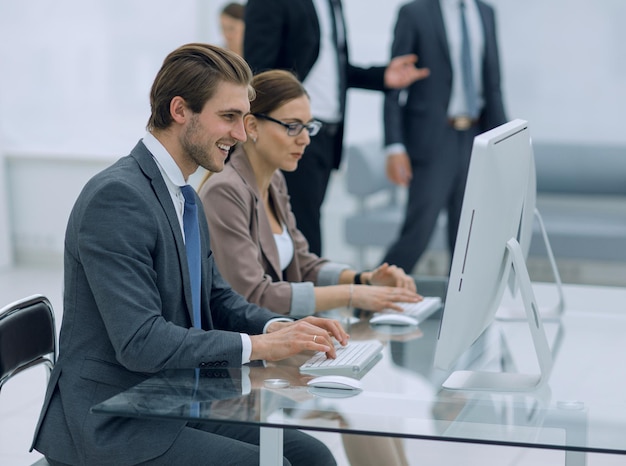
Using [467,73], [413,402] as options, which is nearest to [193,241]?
[413,402]

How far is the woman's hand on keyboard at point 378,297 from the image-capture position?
2557mm

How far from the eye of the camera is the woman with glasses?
2527 mm

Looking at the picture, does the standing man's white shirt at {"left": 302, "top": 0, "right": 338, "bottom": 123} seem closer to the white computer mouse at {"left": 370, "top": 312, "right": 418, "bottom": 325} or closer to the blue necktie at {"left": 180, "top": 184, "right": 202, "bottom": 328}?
the white computer mouse at {"left": 370, "top": 312, "right": 418, "bottom": 325}

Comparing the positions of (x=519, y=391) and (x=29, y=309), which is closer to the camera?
(x=519, y=391)

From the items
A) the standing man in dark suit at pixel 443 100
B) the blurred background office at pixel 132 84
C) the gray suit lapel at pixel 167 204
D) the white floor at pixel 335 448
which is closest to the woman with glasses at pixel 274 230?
the gray suit lapel at pixel 167 204

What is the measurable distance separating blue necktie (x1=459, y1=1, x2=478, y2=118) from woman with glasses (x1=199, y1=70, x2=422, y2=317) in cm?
213

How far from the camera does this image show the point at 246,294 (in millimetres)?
2512

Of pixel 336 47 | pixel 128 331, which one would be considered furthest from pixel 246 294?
pixel 336 47

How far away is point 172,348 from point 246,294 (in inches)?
26.7

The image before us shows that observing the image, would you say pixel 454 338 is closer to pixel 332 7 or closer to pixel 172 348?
pixel 172 348

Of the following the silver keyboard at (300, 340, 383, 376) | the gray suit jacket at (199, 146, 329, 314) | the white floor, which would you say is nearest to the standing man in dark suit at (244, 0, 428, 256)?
the white floor

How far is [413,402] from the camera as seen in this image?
1792 mm

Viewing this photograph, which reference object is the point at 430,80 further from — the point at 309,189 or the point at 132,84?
the point at 132,84

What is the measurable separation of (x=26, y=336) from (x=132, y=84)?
4.62 m
